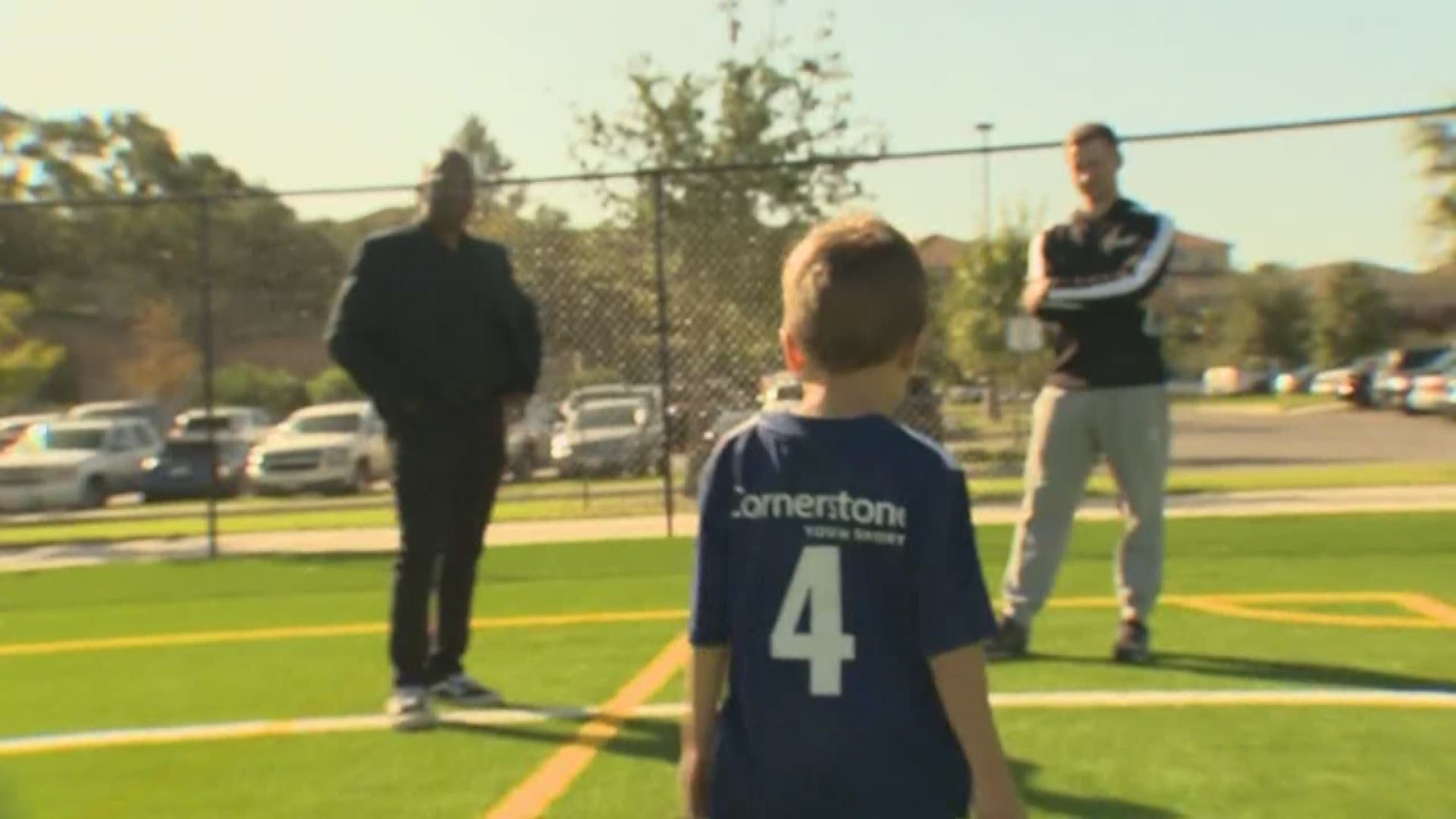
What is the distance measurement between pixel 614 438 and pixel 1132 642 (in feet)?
38.0

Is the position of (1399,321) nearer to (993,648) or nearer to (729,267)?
(729,267)

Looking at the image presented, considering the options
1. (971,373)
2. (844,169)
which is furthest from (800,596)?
(971,373)

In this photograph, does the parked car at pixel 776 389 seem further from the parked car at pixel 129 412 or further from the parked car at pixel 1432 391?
the parked car at pixel 1432 391

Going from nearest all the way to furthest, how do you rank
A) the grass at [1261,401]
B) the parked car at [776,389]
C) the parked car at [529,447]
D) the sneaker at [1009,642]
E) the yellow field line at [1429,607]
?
the sneaker at [1009,642]
the yellow field line at [1429,607]
the parked car at [776,389]
the parked car at [529,447]
the grass at [1261,401]

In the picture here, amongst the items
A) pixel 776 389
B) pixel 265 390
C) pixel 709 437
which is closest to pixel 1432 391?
pixel 265 390

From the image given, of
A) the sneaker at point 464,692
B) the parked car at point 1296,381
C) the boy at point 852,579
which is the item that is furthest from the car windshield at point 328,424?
the parked car at point 1296,381

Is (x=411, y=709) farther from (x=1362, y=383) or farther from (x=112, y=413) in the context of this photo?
(x=1362, y=383)

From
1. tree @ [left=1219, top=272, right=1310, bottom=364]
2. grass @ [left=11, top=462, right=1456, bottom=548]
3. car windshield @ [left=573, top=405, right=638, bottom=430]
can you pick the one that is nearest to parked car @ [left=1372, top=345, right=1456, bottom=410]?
tree @ [left=1219, top=272, right=1310, bottom=364]

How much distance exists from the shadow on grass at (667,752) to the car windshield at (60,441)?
88.5 ft

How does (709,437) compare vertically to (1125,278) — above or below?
below

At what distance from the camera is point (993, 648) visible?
675 centimetres

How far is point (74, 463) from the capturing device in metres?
30.2

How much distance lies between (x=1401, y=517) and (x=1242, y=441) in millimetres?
23352

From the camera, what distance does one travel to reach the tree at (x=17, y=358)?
67.2ft
